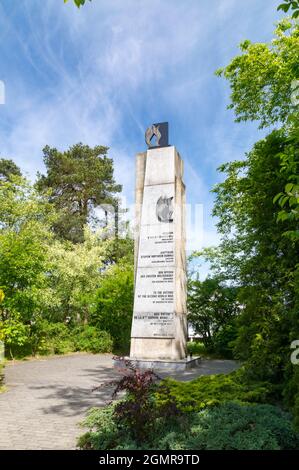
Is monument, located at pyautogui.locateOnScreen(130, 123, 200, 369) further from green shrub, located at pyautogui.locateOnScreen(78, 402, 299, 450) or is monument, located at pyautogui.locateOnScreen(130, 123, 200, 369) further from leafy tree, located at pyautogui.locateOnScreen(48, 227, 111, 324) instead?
leafy tree, located at pyautogui.locateOnScreen(48, 227, 111, 324)

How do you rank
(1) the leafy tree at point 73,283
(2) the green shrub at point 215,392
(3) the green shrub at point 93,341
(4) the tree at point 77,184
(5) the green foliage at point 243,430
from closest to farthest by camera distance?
(5) the green foliage at point 243,430 < (2) the green shrub at point 215,392 < (3) the green shrub at point 93,341 < (1) the leafy tree at point 73,283 < (4) the tree at point 77,184

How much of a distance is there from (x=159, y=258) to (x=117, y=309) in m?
6.98

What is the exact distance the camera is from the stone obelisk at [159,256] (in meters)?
13.6

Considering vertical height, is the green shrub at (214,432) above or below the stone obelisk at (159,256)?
below

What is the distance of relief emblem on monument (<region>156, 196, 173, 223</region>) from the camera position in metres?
14.5

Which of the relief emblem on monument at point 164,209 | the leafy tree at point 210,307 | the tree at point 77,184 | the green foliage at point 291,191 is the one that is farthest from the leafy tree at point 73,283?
the green foliage at point 291,191

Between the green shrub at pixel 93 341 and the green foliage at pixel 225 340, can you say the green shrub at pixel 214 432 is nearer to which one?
the green foliage at pixel 225 340

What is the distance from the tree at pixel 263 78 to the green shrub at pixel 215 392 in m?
12.9

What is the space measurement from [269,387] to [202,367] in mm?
7521

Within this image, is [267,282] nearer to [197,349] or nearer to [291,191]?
[291,191]

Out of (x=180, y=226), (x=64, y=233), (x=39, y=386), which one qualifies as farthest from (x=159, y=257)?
(x=64, y=233)

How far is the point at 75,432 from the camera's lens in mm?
5992

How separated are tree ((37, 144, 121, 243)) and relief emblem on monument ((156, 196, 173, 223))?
23379 millimetres

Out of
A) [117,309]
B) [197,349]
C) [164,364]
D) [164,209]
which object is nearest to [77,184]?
[117,309]
